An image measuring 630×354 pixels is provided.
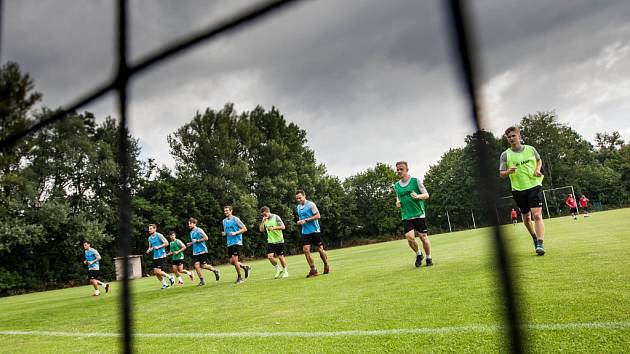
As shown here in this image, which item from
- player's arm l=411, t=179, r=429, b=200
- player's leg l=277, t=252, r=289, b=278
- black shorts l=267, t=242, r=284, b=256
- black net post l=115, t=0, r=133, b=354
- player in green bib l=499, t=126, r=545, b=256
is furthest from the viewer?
black shorts l=267, t=242, r=284, b=256

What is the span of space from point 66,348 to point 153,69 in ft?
15.1

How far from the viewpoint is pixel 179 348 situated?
152 inches

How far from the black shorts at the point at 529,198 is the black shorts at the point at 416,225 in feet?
5.53

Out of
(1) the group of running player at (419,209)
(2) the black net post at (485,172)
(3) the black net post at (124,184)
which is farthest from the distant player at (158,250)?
(2) the black net post at (485,172)

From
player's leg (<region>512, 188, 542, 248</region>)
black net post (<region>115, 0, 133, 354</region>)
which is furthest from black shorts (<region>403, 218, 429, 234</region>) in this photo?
black net post (<region>115, 0, 133, 354</region>)

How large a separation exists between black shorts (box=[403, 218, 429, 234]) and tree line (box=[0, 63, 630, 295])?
0.93 meters

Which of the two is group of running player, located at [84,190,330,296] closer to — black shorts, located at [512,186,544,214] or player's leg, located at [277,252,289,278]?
player's leg, located at [277,252,289,278]

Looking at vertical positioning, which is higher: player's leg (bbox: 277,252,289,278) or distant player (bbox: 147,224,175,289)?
distant player (bbox: 147,224,175,289)

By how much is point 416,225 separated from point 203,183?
39221mm

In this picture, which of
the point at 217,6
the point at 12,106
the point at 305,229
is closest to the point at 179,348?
the point at 12,106

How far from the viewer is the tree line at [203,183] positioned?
82.2 ft

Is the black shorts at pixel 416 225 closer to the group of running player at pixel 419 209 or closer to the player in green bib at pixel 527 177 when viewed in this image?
the group of running player at pixel 419 209

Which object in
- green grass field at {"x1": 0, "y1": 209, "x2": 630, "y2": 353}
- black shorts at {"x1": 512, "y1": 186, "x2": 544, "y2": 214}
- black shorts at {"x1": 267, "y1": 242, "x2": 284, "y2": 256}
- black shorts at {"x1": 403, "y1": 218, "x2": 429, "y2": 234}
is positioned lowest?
green grass field at {"x1": 0, "y1": 209, "x2": 630, "y2": 353}

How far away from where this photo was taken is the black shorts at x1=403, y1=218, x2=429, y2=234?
7.81m
